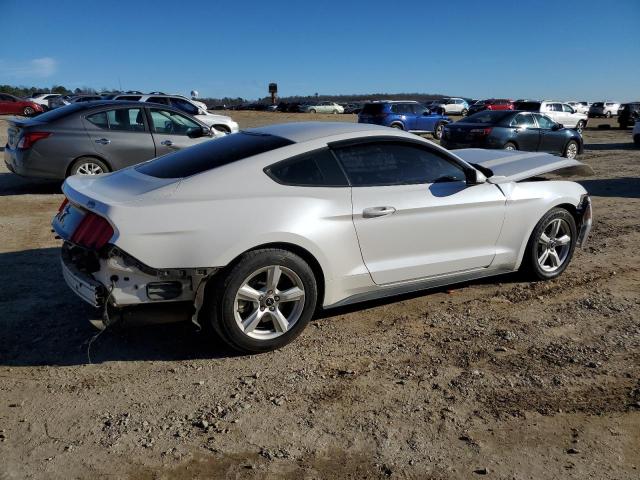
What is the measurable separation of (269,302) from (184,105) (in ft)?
55.8

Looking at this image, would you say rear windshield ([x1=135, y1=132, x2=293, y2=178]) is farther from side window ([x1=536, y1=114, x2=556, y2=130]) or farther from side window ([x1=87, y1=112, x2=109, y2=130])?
side window ([x1=536, y1=114, x2=556, y2=130])

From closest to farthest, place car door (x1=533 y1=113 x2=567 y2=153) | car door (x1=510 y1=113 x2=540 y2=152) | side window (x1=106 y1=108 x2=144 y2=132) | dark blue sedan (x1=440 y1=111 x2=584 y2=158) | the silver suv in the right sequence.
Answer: side window (x1=106 y1=108 x2=144 y2=132)
dark blue sedan (x1=440 y1=111 x2=584 y2=158)
car door (x1=510 y1=113 x2=540 y2=152)
car door (x1=533 y1=113 x2=567 y2=153)
the silver suv

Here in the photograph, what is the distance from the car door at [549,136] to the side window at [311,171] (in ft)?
43.1

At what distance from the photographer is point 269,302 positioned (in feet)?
12.8

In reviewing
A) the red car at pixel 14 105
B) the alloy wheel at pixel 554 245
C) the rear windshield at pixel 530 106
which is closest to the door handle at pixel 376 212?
the alloy wheel at pixel 554 245

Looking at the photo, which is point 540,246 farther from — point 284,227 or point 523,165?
point 284,227

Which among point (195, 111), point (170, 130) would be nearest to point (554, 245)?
point (170, 130)

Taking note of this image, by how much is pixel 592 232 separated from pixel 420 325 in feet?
13.6

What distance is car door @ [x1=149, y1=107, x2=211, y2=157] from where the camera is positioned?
9.86 metres

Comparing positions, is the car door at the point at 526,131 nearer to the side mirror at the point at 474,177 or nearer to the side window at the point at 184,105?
the side window at the point at 184,105

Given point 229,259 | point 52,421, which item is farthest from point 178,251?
point 52,421

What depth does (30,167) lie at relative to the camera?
9.05 meters

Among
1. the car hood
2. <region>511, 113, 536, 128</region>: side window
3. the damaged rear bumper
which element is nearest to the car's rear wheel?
<region>511, 113, 536, 128</region>: side window

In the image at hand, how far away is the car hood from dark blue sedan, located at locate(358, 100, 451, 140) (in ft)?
55.3
